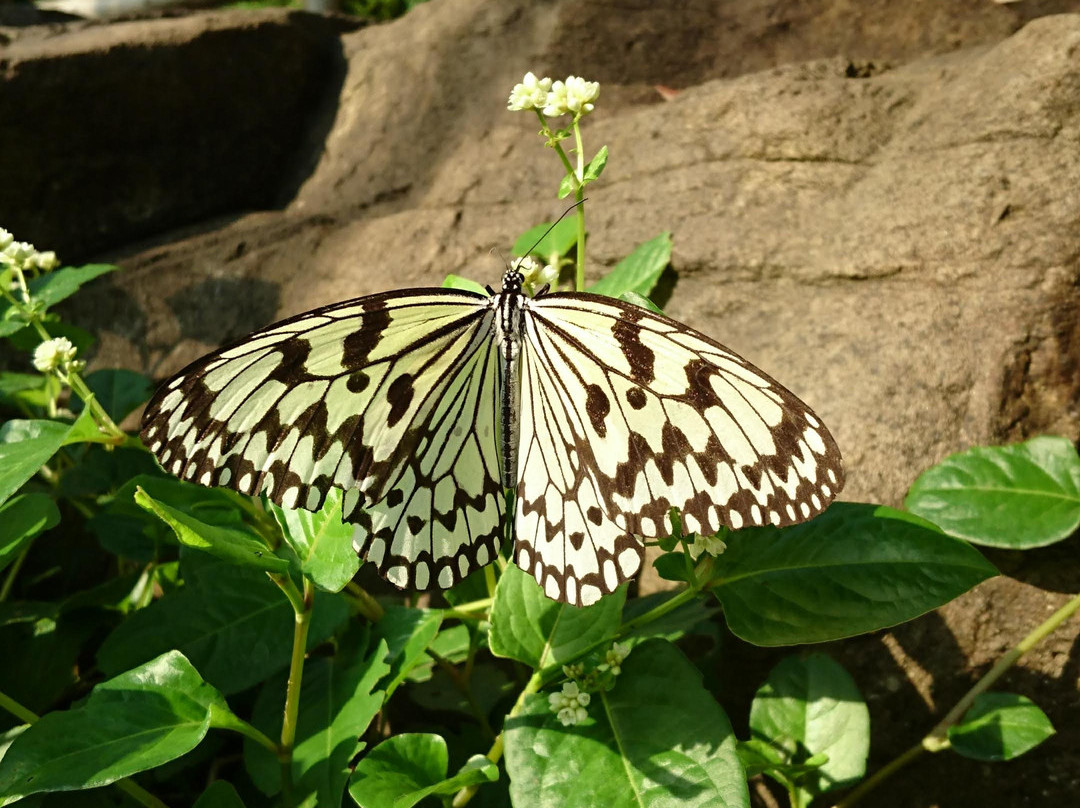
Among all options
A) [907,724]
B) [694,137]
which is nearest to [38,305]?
[694,137]

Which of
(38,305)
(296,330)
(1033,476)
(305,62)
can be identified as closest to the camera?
(296,330)

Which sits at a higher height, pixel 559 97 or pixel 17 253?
pixel 17 253

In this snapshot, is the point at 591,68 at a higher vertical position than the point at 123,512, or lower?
higher

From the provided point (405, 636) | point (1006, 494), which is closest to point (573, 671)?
point (405, 636)

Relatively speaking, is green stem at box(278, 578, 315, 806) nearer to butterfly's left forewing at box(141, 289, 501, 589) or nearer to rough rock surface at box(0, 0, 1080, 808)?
butterfly's left forewing at box(141, 289, 501, 589)

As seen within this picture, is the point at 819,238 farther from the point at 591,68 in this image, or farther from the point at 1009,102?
the point at 591,68

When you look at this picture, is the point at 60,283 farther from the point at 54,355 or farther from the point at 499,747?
the point at 499,747
